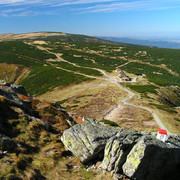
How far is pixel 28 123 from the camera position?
1631cm

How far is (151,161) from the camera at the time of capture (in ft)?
36.7

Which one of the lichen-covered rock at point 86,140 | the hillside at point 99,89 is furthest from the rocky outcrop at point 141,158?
the hillside at point 99,89

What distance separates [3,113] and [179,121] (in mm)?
32120

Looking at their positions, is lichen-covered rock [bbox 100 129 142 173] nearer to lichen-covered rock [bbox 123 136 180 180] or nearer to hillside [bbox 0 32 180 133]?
lichen-covered rock [bbox 123 136 180 180]

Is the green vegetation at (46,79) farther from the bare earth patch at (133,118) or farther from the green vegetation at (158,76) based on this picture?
the bare earth patch at (133,118)

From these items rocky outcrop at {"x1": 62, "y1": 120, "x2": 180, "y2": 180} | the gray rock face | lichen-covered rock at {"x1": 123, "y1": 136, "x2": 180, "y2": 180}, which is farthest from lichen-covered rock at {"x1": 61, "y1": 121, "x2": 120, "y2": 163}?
the gray rock face

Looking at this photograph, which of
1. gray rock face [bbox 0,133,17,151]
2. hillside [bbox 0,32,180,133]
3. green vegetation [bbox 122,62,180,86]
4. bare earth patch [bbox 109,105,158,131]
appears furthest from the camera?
green vegetation [bbox 122,62,180,86]

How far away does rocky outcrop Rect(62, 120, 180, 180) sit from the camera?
11.0 m

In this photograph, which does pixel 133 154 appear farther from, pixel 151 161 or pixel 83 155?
pixel 83 155

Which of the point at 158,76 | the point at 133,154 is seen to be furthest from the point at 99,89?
the point at 158,76

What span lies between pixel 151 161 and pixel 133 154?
1360 millimetres

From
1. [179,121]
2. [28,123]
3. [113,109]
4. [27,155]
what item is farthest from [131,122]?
[27,155]

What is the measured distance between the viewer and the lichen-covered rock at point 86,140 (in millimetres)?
12805

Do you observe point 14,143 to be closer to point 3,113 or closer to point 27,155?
point 27,155
